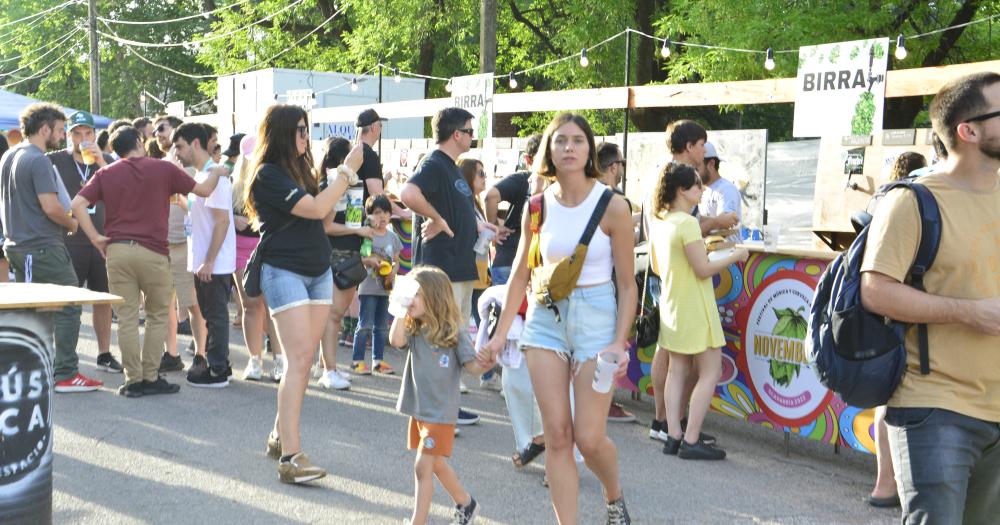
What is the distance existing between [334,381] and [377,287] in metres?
1.01

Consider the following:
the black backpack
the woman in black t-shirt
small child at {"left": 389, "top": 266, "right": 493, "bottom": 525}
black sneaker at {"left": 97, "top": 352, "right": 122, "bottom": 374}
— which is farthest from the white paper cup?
black sneaker at {"left": 97, "top": 352, "right": 122, "bottom": 374}

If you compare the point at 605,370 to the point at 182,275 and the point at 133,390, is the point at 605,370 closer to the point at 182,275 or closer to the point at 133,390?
the point at 133,390

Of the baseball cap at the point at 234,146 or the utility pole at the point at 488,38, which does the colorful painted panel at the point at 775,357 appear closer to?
the baseball cap at the point at 234,146

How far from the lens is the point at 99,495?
5590 millimetres

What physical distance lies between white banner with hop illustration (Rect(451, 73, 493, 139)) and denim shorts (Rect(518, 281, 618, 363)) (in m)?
8.66

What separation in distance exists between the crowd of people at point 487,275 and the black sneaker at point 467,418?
0.02 m

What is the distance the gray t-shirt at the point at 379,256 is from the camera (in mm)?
8953

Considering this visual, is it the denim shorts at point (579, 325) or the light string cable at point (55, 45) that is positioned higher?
the light string cable at point (55, 45)

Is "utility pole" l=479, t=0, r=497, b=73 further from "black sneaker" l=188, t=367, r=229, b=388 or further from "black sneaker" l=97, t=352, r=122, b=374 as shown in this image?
"black sneaker" l=188, t=367, r=229, b=388

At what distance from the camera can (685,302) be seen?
21.2 ft

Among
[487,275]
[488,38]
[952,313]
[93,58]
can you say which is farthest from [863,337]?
[93,58]

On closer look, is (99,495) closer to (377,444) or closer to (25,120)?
(377,444)

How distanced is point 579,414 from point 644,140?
437 inches

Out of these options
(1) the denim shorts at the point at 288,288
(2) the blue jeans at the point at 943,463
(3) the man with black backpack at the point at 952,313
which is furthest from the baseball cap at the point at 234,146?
(2) the blue jeans at the point at 943,463
